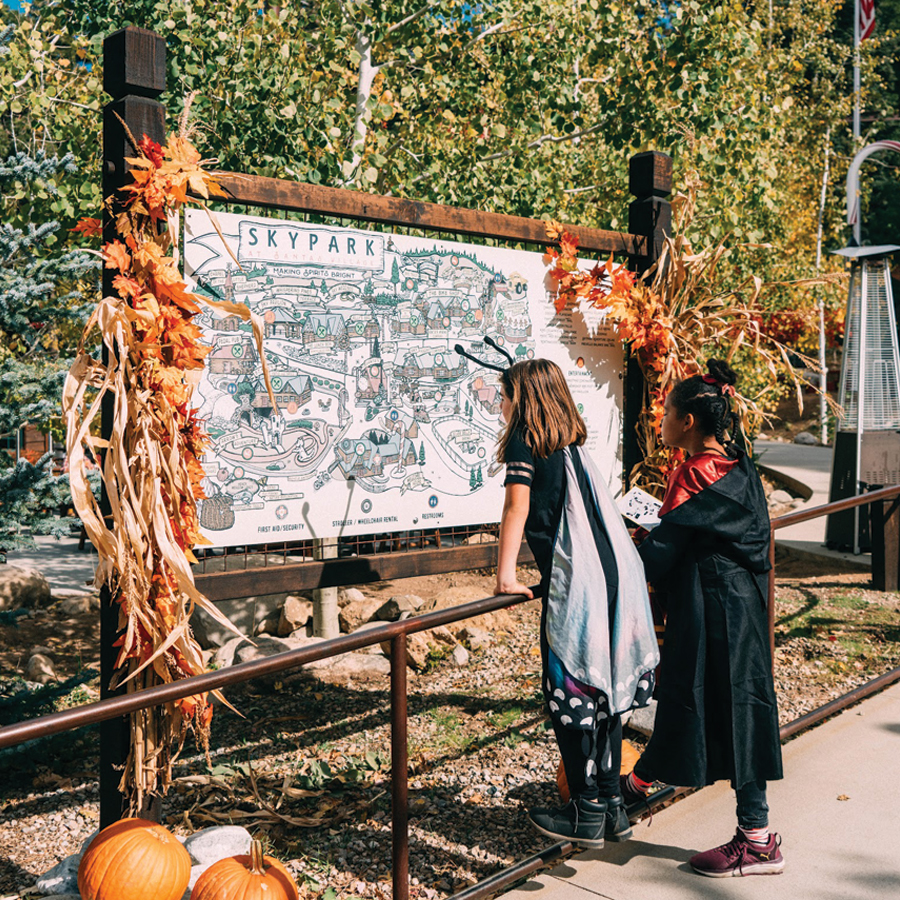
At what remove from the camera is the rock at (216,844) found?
297 centimetres

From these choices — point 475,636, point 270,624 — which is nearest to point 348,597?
point 270,624

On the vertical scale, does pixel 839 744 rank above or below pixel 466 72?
below

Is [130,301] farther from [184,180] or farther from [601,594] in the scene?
[601,594]

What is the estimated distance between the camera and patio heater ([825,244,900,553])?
8094mm

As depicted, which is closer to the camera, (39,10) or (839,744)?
(839,744)

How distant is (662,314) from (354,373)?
66.4 inches

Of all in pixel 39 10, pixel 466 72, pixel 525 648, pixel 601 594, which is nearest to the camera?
pixel 601 594

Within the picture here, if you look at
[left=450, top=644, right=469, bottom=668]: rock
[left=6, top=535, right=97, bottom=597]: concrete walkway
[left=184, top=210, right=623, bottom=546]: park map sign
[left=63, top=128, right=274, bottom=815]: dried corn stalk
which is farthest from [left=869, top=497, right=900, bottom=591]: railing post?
[left=6, top=535, right=97, bottom=597]: concrete walkway

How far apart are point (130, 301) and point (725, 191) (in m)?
6.71

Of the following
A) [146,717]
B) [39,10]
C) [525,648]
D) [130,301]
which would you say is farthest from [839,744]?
[39,10]

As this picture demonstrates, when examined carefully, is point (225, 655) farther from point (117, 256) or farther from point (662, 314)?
point (117, 256)

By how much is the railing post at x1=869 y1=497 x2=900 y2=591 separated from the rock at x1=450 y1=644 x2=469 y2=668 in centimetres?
346

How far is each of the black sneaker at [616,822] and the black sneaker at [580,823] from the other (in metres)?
0.03

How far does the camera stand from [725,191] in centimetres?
827
